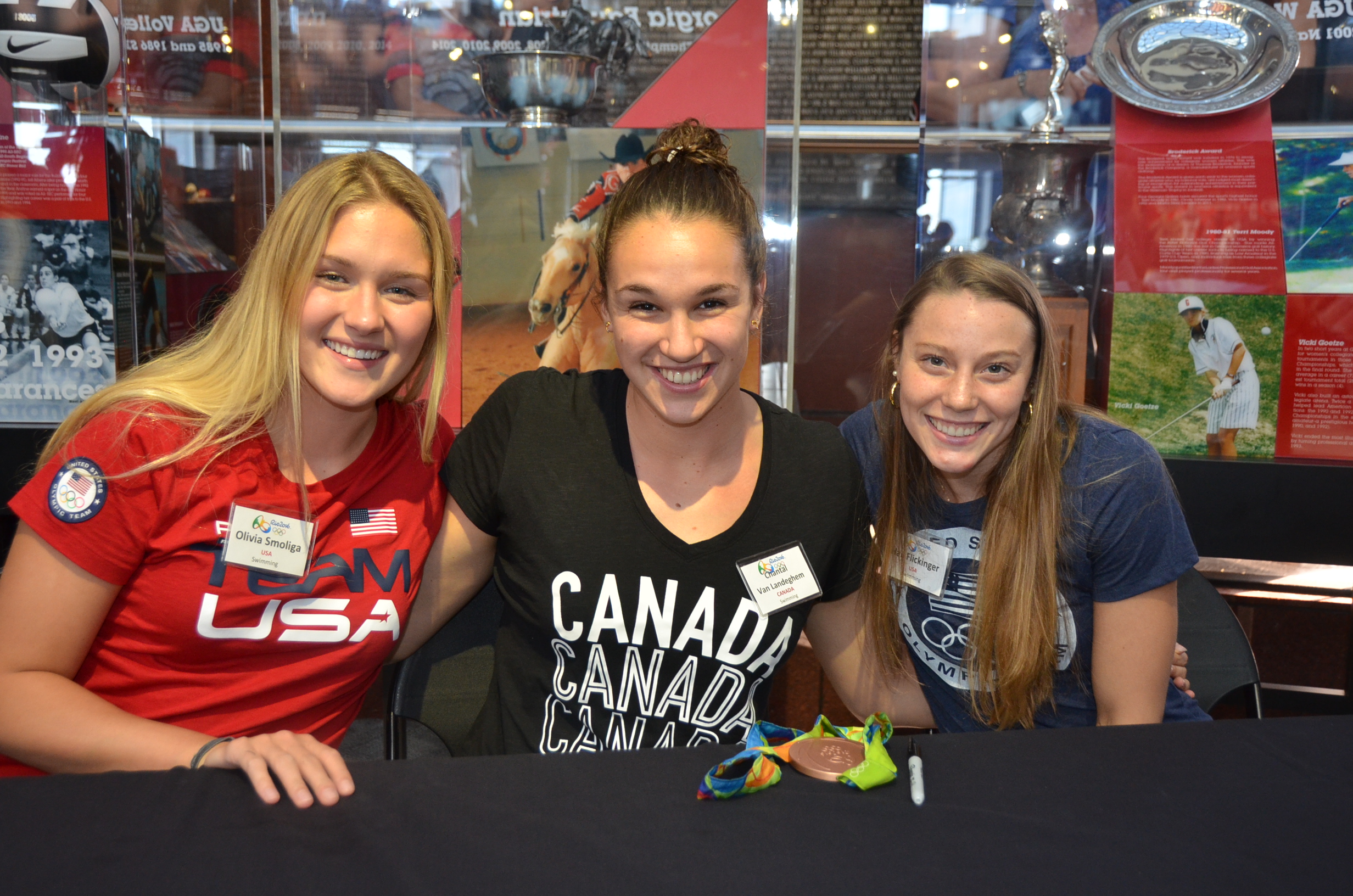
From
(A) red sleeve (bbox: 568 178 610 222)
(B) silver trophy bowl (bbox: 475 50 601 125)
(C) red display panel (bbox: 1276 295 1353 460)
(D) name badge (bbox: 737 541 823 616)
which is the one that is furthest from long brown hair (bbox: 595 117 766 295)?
(C) red display panel (bbox: 1276 295 1353 460)

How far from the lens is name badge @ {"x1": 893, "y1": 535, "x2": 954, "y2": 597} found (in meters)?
1.50

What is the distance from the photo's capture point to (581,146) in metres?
2.57

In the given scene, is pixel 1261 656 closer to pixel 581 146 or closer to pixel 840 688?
pixel 840 688

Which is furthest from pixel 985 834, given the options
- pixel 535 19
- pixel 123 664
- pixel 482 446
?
pixel 535 19

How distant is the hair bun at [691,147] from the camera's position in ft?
4.78

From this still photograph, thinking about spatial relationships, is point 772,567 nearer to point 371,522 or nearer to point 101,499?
point 371,522

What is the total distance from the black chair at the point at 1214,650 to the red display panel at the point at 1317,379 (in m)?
1.18

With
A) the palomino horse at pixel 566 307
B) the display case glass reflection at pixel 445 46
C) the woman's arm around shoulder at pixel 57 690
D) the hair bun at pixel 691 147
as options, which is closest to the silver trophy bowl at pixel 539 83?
the display case glass reflection at pixel 445 46

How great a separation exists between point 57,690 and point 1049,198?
2.47 meters

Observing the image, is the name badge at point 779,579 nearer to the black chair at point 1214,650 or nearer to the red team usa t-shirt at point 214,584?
the red team usa t-shirt at point 214,584

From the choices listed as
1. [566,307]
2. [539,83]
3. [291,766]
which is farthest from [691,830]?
[539,83]

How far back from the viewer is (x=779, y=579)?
53.6 inches

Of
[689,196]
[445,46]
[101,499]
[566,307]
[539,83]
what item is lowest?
[101,499]

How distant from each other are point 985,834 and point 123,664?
3.66 feet
